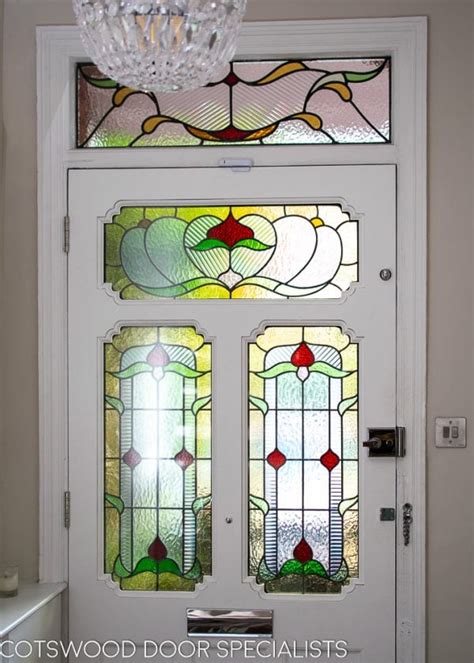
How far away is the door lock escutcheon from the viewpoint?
2828 millimetres

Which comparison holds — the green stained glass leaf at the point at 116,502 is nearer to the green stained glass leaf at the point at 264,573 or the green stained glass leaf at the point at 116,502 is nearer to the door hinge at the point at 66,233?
the green stained glass leaf at the point at 264,573

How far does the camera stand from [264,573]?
9.46ft

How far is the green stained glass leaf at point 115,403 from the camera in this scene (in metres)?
2.91

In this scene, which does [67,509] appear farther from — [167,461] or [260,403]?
[260,403]

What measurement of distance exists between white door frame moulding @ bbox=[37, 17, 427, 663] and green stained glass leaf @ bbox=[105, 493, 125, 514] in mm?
146

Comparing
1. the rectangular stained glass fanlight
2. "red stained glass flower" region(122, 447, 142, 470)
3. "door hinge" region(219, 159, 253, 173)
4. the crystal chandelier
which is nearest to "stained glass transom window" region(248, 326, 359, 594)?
"red stained glass flower" region(122, 447, 142, 470)

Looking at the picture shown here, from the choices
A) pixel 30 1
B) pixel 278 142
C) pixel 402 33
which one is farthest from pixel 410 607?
pixel 30 1

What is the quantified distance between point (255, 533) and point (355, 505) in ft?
1.12

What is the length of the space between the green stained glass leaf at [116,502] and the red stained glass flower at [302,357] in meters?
0.74

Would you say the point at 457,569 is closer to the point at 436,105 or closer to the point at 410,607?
the point at 410,607

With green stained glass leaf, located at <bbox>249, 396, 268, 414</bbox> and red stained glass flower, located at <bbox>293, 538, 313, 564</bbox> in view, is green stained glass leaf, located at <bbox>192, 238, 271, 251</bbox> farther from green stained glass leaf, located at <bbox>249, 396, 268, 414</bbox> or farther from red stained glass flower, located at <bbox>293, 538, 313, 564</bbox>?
red stained glass flower, located at <bbox>293, 538, 313, 564</bbox>

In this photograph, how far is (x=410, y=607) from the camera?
2.83 m

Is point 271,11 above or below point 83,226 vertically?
above

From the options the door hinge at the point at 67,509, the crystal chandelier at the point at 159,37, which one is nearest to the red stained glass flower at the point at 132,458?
the door hinge at the point at 67,509
